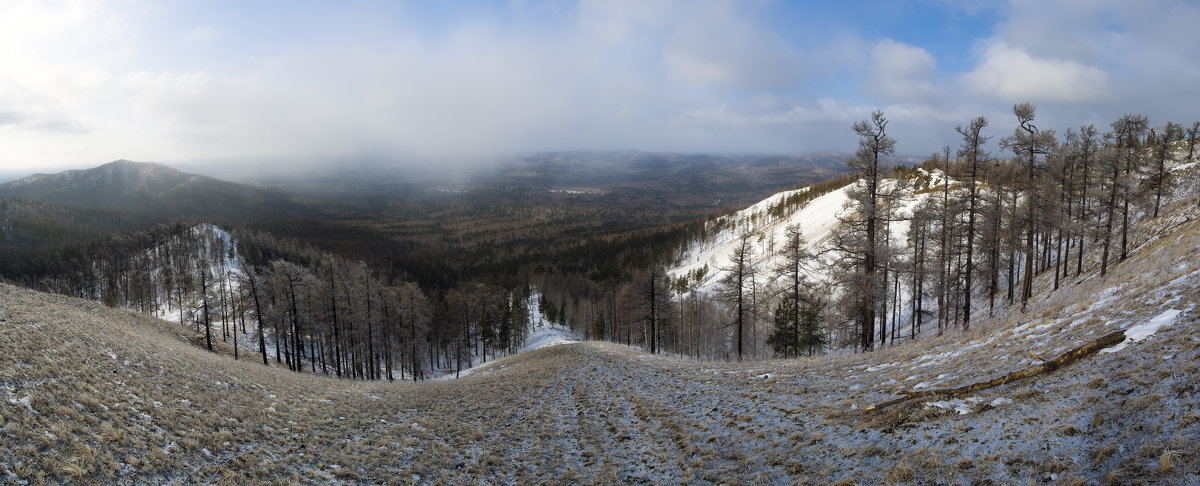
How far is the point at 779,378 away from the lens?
13.5m

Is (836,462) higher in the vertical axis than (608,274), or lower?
higher

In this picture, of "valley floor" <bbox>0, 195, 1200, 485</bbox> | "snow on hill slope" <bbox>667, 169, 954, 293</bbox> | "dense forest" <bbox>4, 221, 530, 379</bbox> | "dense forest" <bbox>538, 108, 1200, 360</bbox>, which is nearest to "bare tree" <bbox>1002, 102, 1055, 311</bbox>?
"dense forest" <bbox>538, 108, 1200, 360</bbox>

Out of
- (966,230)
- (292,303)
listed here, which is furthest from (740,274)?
(292,303)

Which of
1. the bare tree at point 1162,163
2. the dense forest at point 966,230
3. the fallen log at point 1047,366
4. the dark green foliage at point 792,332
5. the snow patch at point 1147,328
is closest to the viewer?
the snow patch at point 1147,328

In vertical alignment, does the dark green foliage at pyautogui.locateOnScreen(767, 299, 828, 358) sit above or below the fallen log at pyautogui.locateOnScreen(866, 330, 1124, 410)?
below

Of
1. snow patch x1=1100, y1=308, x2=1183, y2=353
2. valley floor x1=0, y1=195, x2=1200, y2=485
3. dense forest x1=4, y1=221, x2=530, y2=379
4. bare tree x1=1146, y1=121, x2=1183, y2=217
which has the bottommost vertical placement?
dense forest x1=4, y1=221, x2=530, y2=379

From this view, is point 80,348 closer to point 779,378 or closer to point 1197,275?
point 779,378

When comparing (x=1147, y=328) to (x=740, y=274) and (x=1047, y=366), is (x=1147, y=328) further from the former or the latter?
→ (x=740, y=274)

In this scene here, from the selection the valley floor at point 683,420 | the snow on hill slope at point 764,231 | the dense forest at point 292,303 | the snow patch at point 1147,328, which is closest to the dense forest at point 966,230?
the valley floor at point 683,420

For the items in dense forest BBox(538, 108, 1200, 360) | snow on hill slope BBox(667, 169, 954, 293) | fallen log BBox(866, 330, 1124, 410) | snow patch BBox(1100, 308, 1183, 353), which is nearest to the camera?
snow patch BBox(1100, 308, 1183, 353)

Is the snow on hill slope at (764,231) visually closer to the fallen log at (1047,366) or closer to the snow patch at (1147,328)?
the snow patch at (1147,328)

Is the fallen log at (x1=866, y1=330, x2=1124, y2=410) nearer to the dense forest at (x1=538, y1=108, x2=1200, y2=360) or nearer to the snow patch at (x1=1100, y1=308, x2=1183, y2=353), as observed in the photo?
the snow patch at (x1=1100, y1=308, x2=1183, y2=353)

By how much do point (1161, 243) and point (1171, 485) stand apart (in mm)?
38843

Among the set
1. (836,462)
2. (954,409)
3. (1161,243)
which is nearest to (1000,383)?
(954,409)
